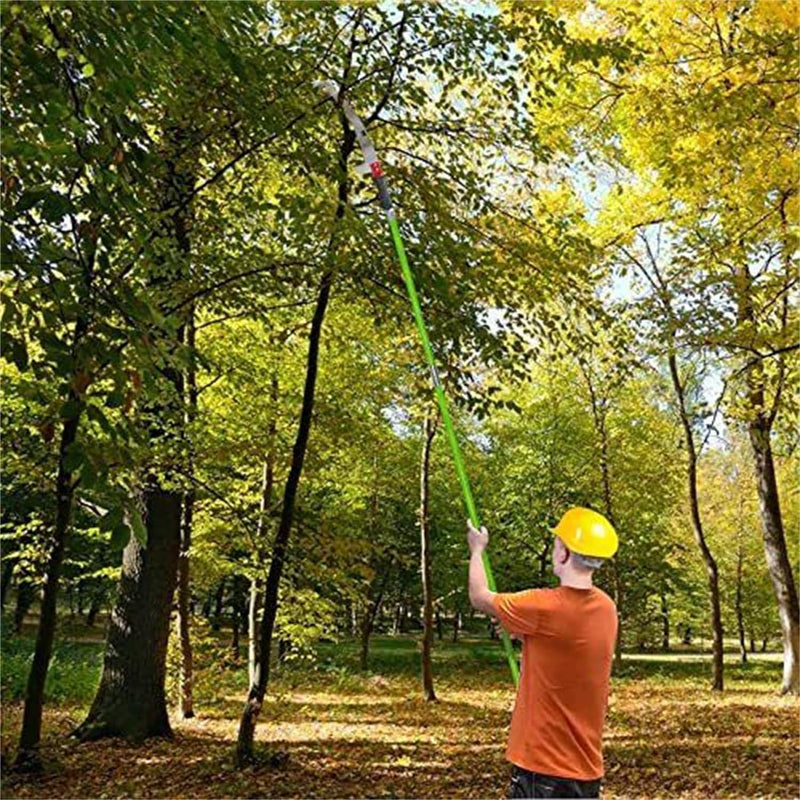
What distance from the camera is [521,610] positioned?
3129 millimetres

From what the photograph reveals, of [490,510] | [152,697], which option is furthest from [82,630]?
[152,697]

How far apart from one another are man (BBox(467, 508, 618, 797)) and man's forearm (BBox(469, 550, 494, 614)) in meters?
0.02

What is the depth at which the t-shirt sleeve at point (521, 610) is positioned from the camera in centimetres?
312

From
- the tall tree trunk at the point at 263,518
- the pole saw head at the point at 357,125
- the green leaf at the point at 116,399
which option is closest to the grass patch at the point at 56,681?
the tall tree trunk at the point at 263,518

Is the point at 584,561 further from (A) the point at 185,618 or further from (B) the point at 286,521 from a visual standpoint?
(A) the point at 185,618

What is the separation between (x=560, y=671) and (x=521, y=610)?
0.27 meters

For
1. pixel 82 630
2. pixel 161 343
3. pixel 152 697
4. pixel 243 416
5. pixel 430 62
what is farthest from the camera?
pixel 82 630

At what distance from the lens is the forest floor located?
289 inches

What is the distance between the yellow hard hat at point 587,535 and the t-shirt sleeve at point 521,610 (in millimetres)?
226

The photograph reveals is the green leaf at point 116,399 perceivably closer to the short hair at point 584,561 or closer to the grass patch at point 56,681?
the short hair at point 584,561

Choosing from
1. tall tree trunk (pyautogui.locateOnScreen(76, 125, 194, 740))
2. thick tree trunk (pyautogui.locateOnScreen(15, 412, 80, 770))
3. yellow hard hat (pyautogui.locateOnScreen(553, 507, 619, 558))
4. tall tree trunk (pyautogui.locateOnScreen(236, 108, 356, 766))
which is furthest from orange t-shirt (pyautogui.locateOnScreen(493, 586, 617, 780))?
tall tree trunk (pyautogui.locateOnScreen(76, 125, 194, 740))

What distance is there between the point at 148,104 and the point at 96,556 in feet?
70.1

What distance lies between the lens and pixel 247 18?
4.52m

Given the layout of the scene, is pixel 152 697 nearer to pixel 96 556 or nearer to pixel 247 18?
pixel 247 18
